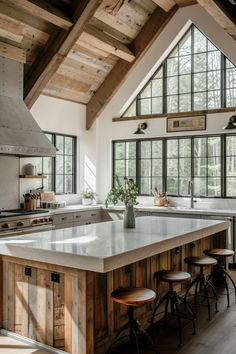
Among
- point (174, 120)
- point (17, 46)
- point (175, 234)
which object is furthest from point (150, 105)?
point (175, 234)

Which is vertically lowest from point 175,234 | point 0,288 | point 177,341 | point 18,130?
point 177,341

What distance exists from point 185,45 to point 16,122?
A: 3.50 meters

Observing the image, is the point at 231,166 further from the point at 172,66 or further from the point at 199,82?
the point at 172,66

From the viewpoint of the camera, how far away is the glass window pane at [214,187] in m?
6.54

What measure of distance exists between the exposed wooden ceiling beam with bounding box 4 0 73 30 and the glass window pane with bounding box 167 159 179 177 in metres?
2.97

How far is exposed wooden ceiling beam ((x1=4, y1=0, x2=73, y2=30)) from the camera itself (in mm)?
4840

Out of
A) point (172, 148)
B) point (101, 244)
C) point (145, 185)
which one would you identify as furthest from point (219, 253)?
point (145, 185)

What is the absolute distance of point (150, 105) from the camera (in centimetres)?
729

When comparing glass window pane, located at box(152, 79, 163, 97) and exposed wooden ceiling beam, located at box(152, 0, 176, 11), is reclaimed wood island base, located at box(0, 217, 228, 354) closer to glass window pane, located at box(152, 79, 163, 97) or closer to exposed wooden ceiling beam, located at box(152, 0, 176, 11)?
glass window pane, located at box(152, 79, 163, 97)

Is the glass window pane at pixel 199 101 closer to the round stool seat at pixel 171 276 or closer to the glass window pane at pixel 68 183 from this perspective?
the glass window pane at pixel 68 183

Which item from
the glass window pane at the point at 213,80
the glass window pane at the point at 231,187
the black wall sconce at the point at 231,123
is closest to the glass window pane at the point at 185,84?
the glass window pane at the point at 213,80

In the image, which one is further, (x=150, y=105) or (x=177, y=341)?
(x=150, y=105)

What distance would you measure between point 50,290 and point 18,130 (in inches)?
111

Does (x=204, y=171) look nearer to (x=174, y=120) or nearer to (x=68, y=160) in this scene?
(x=174, y=120)
